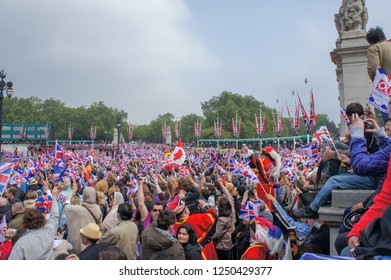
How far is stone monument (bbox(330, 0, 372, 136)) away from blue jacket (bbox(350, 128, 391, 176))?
9.71 m

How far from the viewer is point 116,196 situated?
7.72 metres

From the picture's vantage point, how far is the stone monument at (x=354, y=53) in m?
12.2

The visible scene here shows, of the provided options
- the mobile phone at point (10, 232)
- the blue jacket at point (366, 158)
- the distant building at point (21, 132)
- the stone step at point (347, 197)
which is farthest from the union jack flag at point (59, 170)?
the distant building at point (21, 132)

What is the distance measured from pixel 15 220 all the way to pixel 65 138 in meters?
128

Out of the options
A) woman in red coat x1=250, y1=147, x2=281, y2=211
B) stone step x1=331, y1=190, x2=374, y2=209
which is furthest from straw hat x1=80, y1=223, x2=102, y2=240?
woman in red coat x1=250, y1=147, x2=281, y2=211

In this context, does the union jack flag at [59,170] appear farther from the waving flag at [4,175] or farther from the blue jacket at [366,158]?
the blue jacket at [366,158]

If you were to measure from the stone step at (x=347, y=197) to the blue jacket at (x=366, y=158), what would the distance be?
0.70 meters

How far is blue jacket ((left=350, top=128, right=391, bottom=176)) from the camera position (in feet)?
9.83

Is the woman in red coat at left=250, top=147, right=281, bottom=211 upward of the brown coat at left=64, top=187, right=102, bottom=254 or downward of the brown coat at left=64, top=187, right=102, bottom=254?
upward

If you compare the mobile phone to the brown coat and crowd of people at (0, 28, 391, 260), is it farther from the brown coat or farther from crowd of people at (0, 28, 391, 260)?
the brown coat

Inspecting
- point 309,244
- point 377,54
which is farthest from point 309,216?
point 377,54

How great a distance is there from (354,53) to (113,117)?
124 m

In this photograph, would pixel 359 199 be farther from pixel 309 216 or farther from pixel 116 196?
pixel 116 196

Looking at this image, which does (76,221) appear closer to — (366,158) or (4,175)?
(4,175)
